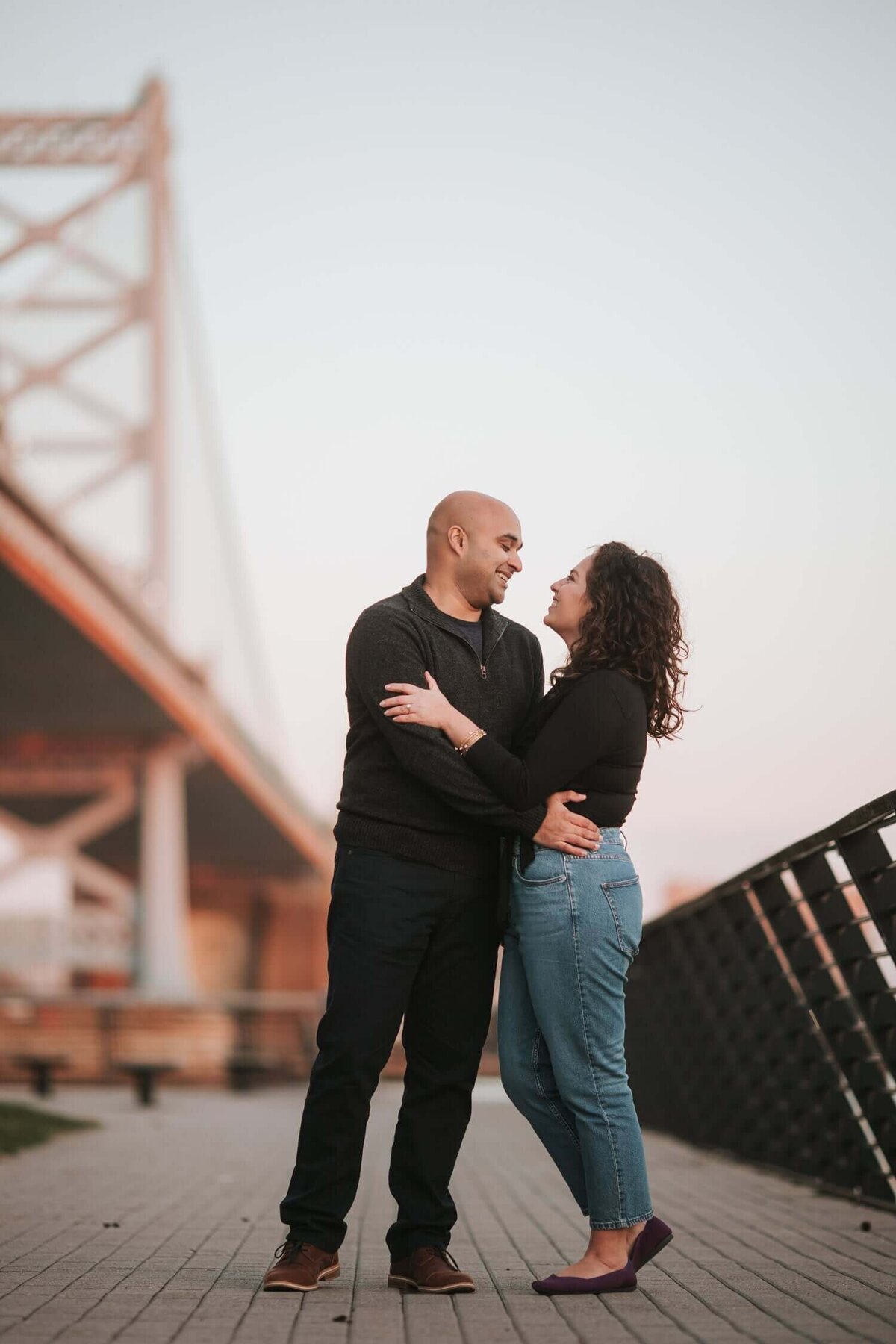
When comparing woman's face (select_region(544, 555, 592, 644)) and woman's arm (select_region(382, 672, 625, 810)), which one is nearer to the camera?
woman's arm (select_region(382, 672, 625, 810))

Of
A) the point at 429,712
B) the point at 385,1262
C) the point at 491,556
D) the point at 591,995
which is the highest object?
the point at 491,556

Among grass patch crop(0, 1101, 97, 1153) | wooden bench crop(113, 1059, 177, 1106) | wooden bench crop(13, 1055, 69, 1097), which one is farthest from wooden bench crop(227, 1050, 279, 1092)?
grass patch crop(0, 1101, 97, 1153)

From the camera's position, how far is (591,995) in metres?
3.66

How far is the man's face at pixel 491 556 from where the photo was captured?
3.84 meters

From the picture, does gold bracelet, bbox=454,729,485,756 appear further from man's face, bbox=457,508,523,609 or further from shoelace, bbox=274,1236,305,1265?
shoelace, bbox=274,1236,305,1265

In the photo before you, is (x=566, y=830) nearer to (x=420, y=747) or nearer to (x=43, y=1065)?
(x=420, y=747)

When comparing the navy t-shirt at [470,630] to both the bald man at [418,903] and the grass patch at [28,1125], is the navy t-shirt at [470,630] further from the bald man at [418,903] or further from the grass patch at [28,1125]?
the grass patch at [28,1125]

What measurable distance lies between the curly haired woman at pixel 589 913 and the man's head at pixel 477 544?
0.63 ft

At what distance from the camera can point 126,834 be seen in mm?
35250

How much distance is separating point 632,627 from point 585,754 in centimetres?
30

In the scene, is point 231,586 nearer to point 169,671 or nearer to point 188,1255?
point 169,671

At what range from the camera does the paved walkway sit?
3.22m

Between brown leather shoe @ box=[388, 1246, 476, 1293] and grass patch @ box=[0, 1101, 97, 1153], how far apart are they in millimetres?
3895

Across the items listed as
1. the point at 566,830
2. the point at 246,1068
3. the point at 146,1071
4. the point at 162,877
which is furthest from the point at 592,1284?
the point at 162,877
